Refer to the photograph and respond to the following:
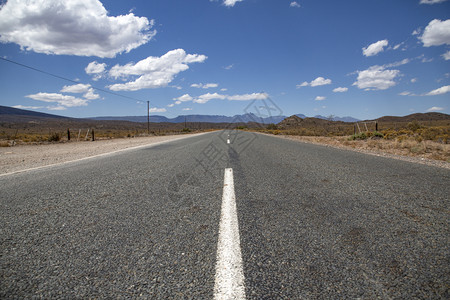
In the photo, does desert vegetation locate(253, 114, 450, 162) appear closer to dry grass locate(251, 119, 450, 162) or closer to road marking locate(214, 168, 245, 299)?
dry grass locate(251, 119, 450, 162)

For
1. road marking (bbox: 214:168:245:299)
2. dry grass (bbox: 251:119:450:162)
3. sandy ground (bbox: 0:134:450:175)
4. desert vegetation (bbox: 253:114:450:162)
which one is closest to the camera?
road marking (bbox: 214:168:245:299)

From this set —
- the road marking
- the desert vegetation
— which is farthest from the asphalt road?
the desert vegetation

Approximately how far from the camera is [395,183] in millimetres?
3719

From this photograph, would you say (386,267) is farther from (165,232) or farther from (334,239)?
(165,232)

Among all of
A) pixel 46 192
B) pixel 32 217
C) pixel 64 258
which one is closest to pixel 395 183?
pixel 64 258

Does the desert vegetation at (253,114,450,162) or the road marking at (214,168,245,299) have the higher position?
the desert vegetation at (253,114,450,162)

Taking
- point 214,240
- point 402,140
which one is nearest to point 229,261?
point 214,240

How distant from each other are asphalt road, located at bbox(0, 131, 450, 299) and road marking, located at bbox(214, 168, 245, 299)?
1.6 inches

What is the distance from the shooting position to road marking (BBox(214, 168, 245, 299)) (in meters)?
1.23

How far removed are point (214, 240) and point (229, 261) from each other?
0.30 metres

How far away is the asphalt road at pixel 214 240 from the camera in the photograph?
1294mm

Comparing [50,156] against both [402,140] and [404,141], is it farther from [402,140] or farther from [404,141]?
[402,140]

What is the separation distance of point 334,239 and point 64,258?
1958 millimetres

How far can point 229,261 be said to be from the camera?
1.51 meters
